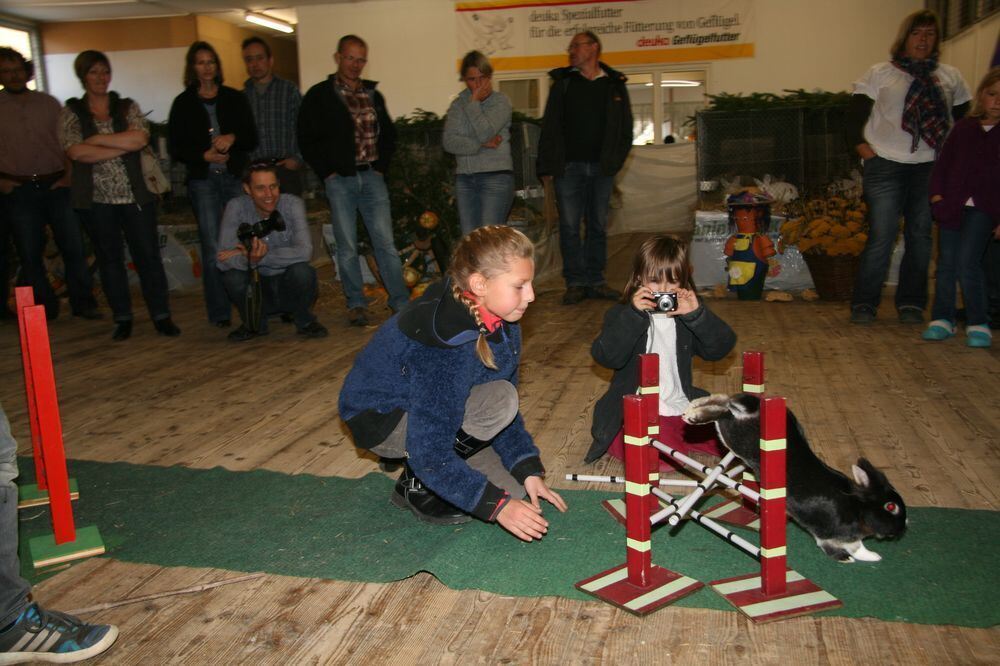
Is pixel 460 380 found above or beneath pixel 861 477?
above

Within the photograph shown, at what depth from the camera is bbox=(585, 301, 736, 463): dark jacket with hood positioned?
9.05ft

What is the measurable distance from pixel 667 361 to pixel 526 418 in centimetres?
76

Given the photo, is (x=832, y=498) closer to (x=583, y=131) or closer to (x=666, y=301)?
(x=666, y=301)

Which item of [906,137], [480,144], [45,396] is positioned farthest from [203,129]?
[906,137]

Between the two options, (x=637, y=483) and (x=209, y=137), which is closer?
(x=637, y=483)

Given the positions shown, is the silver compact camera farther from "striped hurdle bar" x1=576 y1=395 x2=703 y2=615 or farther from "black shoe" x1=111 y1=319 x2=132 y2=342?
"black shoe" x1=111 y1=319 x2=132 y2=342

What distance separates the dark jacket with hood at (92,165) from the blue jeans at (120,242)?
73 mm

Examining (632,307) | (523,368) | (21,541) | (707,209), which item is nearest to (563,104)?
(707,209)

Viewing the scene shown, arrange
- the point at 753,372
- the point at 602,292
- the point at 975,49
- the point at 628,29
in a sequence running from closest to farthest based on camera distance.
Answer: the point at 753,372
the point at 602,292
the point at 975,49
the point at 628,29

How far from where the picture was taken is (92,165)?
5.04 meters

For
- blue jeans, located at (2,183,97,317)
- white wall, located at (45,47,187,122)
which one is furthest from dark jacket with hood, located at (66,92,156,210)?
white wall, located at (45,47,187,122)

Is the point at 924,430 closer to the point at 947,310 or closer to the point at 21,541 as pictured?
the point at 947,310

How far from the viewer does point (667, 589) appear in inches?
77.1

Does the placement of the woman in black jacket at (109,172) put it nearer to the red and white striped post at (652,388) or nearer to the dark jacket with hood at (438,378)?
the dark jacket with hood at (438,378)
